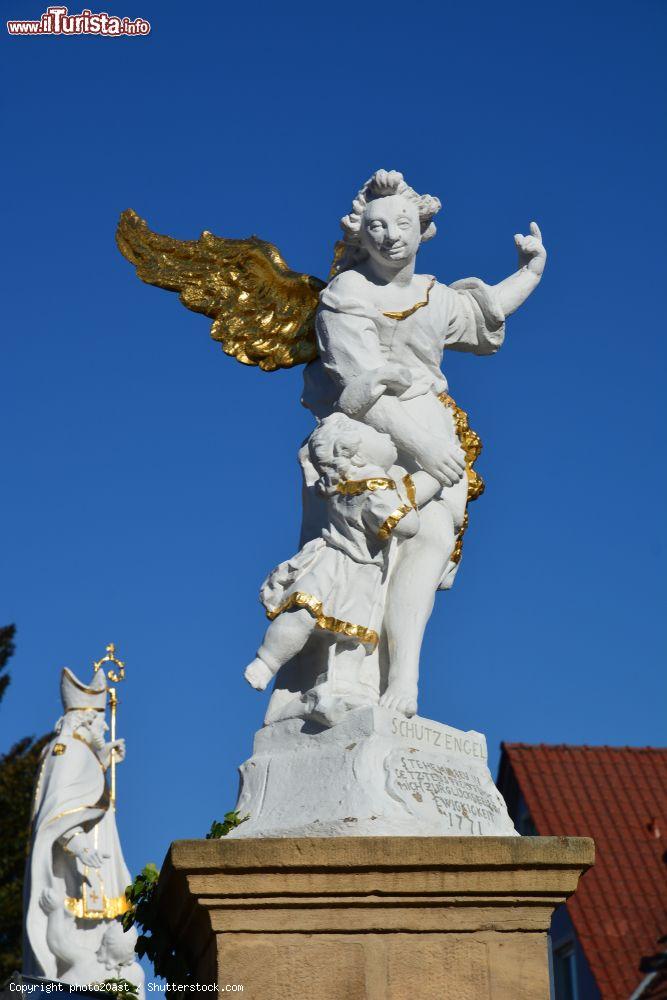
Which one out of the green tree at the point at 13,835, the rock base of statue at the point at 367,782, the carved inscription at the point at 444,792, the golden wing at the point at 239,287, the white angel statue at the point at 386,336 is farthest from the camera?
the green tree at the point at 13,835

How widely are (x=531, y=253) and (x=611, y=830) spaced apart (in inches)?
572

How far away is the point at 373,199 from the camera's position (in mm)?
7195

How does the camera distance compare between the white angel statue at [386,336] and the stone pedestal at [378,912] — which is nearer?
the stone pedestal at [378,912]

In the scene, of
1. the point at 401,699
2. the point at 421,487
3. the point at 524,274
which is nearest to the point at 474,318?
the point at 524,274

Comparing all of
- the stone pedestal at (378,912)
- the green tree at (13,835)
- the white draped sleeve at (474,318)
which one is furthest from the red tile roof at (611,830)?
the stone pedestal at (378,912)

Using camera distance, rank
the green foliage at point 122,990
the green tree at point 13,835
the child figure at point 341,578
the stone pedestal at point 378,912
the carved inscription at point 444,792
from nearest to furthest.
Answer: the stone pedestal at point 378,912 < the carved inscription at point 444,792 < the child figure at point 341,578 < the green foliage at point 122,990 < the green tree at point 13,835

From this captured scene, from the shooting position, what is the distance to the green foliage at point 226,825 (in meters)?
6.07

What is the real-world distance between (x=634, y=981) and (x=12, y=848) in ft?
38.8

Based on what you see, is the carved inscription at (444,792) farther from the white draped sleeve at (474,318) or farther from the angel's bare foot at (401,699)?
the white draped sleeve at (474,318)

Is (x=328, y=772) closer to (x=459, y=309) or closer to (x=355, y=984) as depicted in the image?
(x=355, y=984)

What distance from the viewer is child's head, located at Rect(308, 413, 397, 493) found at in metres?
6.68

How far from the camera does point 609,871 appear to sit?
20.2m

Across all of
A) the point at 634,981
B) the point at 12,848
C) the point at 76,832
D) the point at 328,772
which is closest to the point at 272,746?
the point at 328,772

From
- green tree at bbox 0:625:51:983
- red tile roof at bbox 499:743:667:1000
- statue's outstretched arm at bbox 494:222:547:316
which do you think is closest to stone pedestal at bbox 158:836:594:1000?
statue's outstretched arm at bbox 494:222:547:316
